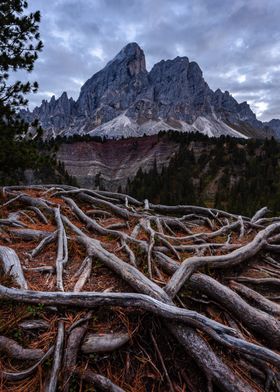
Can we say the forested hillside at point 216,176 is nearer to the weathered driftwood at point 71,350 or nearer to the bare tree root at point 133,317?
the bare tree root at point 133,317

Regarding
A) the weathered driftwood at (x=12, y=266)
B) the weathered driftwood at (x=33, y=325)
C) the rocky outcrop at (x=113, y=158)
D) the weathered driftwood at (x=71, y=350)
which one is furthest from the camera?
the rocky outcrop at (x=113, y=158)

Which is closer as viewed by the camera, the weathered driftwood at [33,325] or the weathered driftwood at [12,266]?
the weathered driftwood at [33,325]

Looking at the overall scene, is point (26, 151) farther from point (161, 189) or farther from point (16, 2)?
point (161, 189)

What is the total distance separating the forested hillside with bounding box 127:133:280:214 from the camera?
269ft

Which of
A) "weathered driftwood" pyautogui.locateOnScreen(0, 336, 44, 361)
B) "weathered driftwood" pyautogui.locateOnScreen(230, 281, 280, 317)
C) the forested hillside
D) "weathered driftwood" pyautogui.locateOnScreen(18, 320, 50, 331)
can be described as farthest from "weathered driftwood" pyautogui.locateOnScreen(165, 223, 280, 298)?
the forested hillside

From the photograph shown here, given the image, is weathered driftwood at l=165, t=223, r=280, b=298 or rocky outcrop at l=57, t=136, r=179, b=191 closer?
weathered driftwood at l=165, t=223, r=280, b=298

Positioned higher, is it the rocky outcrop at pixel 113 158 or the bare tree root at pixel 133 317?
the bare tree root at pixel 133 317

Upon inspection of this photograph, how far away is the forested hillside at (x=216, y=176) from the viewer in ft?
269

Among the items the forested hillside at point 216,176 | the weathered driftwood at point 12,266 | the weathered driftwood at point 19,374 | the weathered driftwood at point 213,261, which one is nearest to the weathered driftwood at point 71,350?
the weathered driftwood at point 19,374

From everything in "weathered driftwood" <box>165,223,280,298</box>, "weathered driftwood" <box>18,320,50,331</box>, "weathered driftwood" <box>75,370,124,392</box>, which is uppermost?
"weathered driftwood" <box>165,223,280,298</box>

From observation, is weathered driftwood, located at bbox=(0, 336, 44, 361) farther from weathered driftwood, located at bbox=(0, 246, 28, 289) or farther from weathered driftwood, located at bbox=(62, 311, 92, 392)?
weathered driftwood, located at bbox=(0, 246, 28, 289)

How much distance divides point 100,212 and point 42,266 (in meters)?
3.61

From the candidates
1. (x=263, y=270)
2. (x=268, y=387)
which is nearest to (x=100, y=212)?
(x=263, y=270)

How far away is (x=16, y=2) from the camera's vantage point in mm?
9859
